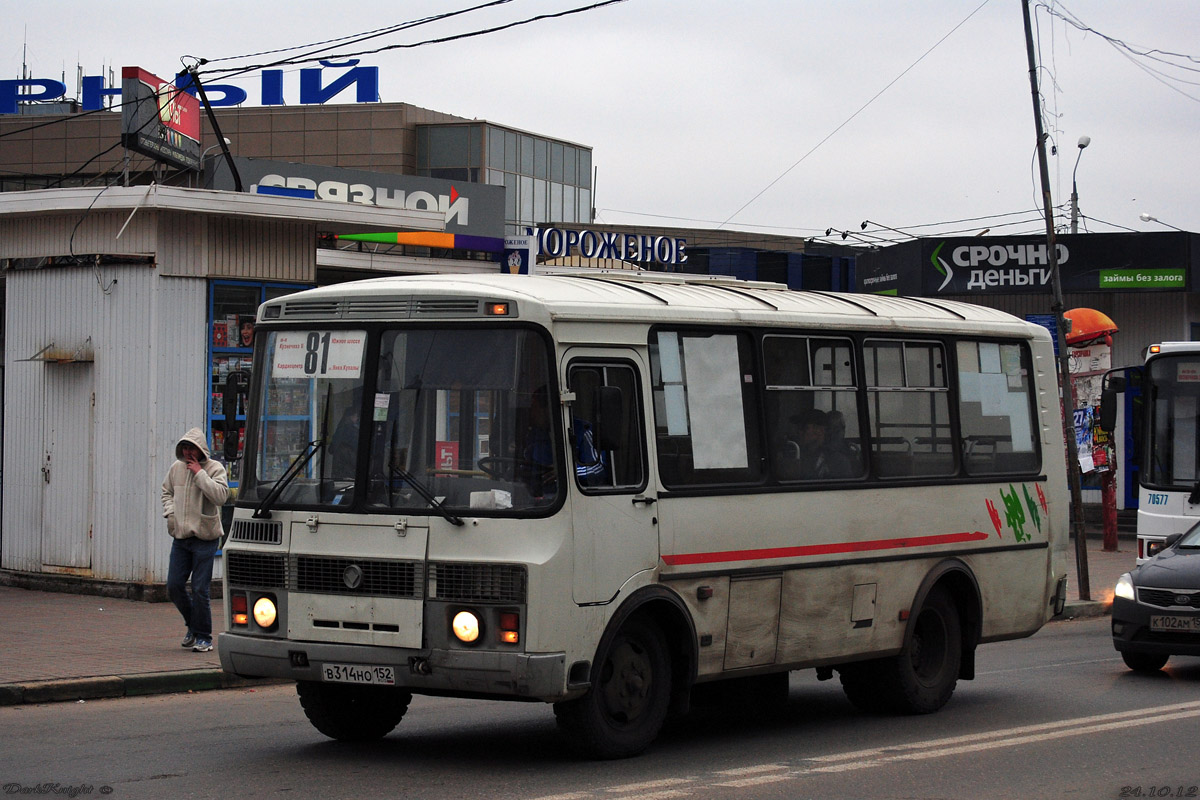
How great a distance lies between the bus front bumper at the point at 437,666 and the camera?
25.6 feet

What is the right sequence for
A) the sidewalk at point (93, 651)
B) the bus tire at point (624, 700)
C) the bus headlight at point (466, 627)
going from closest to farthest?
1. the bus headlight at point (466, 627)
2. the bus tire at point (624, 700)
3. the sidewalk at point (93, 651)

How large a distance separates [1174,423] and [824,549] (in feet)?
28.6

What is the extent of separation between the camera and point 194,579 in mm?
13000

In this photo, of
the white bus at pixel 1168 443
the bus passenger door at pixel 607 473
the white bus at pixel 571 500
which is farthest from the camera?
the white bus at pixel 1168 443

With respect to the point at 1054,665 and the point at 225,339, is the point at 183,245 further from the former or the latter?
the point at 1054,665

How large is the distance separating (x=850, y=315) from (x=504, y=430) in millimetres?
3316

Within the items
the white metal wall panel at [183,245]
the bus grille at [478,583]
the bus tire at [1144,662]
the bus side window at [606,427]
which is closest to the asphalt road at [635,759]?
the bus grille at [478,583]

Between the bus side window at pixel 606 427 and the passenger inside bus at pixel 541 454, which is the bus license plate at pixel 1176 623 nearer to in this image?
the bus side window at pixel 606 427

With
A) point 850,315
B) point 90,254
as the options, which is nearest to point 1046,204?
point 850,315

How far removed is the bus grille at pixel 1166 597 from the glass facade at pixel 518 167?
51.6m

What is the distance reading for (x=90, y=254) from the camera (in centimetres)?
1694

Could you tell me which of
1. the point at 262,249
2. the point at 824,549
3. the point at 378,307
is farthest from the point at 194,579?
the point at 824,549

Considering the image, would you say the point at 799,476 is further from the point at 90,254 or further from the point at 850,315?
the point at 90,254

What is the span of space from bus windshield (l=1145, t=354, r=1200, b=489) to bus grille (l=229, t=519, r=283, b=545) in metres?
11.4
